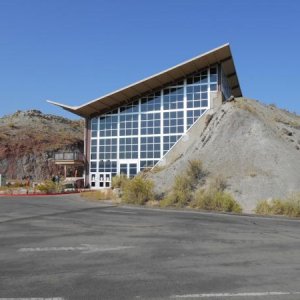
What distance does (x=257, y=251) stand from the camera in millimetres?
10758

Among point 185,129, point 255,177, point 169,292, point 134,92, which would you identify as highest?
point 134,92

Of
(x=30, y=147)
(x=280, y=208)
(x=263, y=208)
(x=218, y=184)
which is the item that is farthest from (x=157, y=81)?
(x=30, y=147)

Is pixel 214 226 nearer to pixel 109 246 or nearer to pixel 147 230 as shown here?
pixel 147 230

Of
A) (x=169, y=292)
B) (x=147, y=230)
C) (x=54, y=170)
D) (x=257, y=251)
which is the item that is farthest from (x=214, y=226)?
(x=54, y=170)

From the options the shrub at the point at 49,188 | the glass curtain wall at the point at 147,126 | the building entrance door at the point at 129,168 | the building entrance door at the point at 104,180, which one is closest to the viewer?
the shrub at the point at 49,188

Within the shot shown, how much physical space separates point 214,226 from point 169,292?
30.1 feet

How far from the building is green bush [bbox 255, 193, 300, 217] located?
1997 centimetres

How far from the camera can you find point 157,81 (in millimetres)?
45094

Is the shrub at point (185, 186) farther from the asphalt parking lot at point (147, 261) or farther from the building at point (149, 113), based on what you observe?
the building at point (149, 113)

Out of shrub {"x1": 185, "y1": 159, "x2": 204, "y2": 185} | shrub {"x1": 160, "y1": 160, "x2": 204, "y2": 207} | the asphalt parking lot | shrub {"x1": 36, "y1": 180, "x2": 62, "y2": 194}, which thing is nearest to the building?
shrub {"x1": 36, "y1": 180, "x2": 62, "y2": 194}

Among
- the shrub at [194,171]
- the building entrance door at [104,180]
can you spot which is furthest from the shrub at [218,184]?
the building entrance door at [104,180]

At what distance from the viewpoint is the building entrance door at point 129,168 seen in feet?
152

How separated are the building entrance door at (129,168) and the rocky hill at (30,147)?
92.8ft

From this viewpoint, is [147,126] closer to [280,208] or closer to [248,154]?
[248,154]
